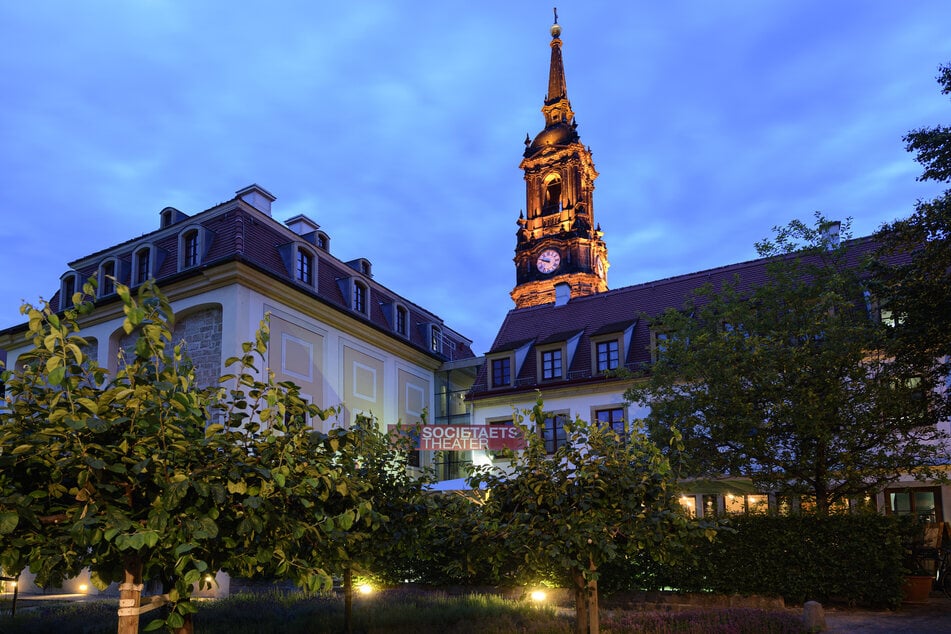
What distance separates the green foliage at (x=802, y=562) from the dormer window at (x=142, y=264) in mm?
20908

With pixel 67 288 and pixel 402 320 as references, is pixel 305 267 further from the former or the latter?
pixel 67 288

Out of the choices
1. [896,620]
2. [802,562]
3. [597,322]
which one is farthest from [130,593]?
[597,322]

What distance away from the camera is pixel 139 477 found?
16.3ft

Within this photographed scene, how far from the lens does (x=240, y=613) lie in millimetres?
13570

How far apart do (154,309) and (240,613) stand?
33.6 feet

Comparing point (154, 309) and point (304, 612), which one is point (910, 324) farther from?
point (154, 309)

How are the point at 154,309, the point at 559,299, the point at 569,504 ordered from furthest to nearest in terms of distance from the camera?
the point at 559,299 < the point at 569,504 < the point at 154,309

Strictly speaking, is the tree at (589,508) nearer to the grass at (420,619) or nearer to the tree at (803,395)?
the grass at (420,619)

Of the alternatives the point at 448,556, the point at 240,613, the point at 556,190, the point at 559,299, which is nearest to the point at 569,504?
the point at 240,613

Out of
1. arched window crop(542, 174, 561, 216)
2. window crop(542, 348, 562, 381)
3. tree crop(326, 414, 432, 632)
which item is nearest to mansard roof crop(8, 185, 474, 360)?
window crop(542, 348, 562, 381)

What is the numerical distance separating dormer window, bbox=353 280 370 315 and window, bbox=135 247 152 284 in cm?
815

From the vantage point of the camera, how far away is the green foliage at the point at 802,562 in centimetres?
1532

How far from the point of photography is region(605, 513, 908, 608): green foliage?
50.3 feet

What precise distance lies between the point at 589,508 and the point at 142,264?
25.1 metres
